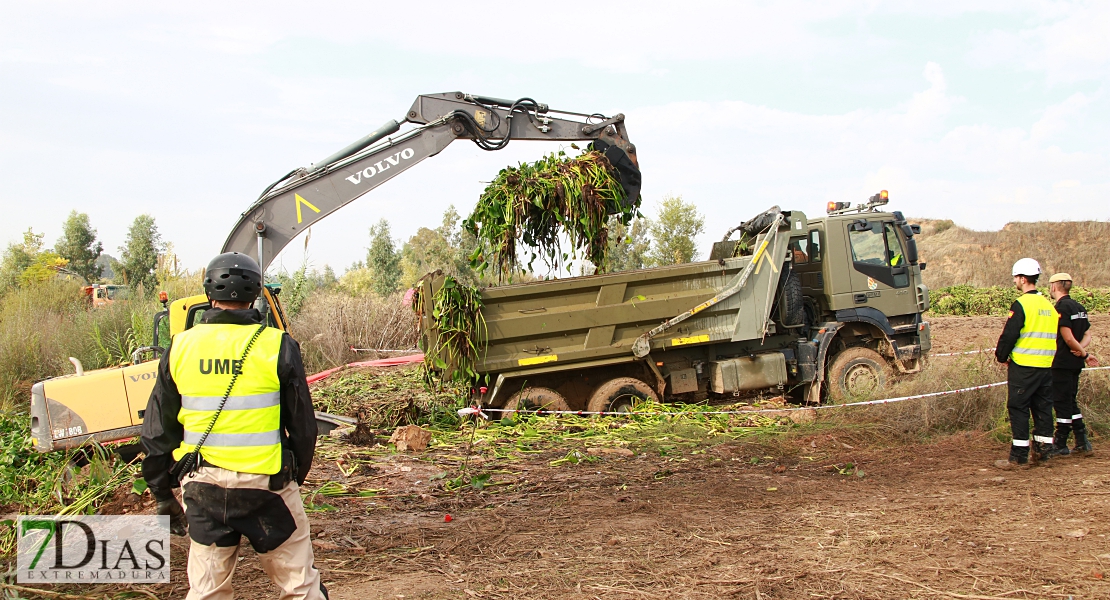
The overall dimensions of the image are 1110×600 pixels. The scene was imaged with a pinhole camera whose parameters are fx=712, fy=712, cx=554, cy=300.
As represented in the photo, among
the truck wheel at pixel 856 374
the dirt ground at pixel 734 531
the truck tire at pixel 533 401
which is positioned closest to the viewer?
the dirt ground at pixel 734 531

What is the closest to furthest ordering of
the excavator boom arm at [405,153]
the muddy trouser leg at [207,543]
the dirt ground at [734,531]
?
the muddy trouser leg at [207,543], the dirt ground at [734,531], the excavator boom arm at [405,153]

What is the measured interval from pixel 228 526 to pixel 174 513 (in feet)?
1.81

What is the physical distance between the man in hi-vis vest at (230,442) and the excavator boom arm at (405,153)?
5.02 metres

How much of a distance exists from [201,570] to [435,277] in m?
5.37

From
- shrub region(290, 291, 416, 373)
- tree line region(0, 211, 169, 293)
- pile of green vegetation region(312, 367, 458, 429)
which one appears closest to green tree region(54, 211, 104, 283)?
tree line region(0, 211, 169, 293)

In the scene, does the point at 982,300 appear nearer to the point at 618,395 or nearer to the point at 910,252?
the point at 910,252

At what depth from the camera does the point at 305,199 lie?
778 centimetres

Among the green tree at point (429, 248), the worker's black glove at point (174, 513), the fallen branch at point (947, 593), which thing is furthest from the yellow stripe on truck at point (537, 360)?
the green tree at point (429, 248)

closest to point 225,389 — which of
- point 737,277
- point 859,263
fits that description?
point 737,277

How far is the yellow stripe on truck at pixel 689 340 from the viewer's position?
8719 mm

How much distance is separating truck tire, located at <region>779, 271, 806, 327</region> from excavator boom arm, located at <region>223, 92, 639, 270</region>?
2.32 meters

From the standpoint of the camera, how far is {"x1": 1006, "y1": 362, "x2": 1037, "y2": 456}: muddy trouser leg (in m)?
6.19

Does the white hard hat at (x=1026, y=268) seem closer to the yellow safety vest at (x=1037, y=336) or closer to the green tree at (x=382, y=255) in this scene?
the yellow safety vest at (x=1037, y=336)

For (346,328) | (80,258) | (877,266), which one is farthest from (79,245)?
(877,266)
